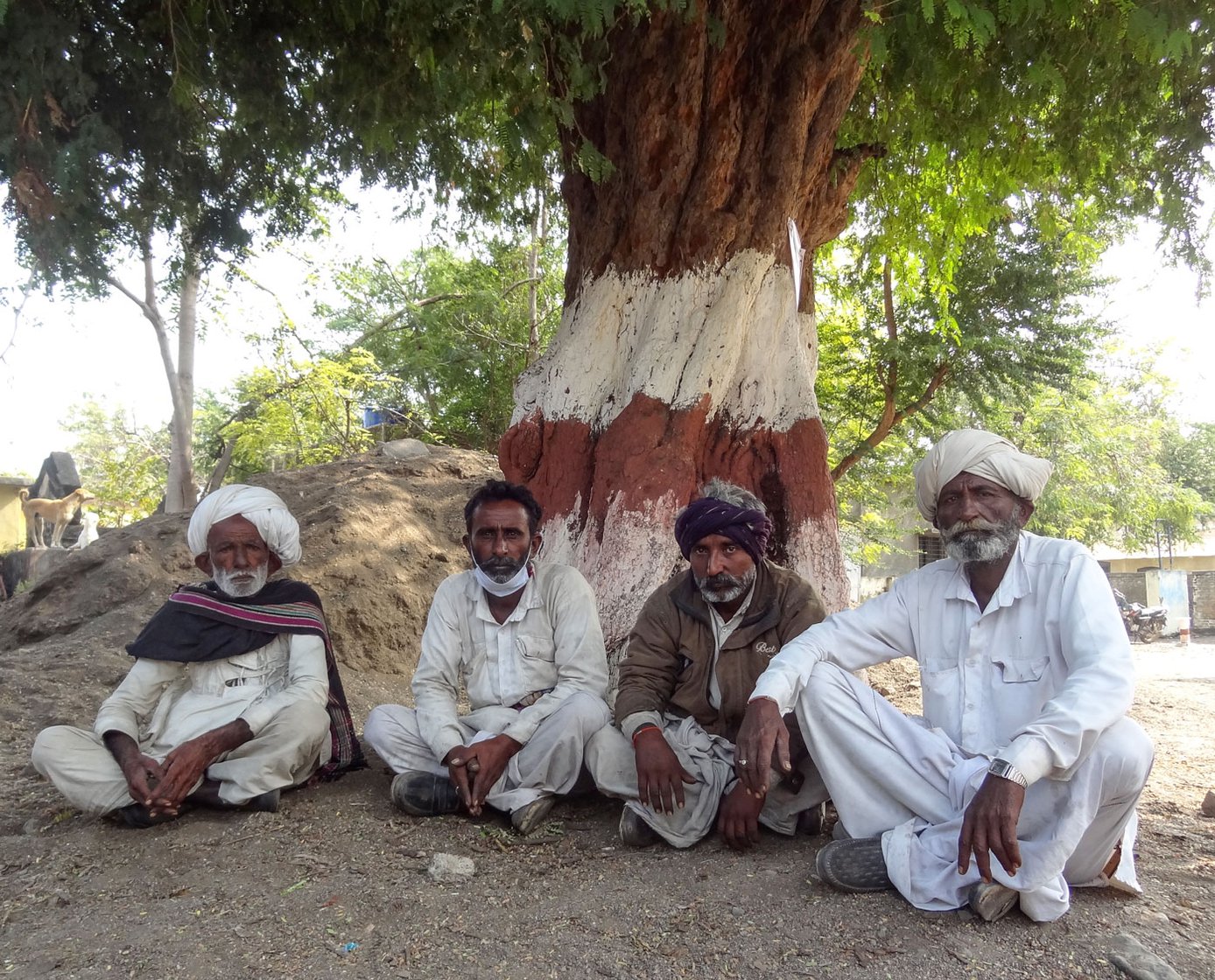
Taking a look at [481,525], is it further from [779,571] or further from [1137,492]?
[1137,492]

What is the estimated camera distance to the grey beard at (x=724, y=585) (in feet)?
11.0

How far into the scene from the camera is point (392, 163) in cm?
598

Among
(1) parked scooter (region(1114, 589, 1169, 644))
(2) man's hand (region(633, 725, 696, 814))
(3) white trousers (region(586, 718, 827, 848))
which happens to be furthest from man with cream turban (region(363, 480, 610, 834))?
(1) parked scooter (region(1114, 589, 1169, 644))

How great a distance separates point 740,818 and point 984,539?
119cm

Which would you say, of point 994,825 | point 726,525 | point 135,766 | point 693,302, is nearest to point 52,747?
point 135,766

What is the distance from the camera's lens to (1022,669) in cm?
276

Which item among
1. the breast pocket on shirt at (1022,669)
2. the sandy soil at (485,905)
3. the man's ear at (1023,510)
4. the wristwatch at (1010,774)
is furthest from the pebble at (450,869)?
the man's ear at (1023,510)

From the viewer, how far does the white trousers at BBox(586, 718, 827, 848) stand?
3172 mm

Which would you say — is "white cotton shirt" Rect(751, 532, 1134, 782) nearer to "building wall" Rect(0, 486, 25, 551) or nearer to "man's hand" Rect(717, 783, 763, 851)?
"man's hand" Rect(717, 783, 763, 851)

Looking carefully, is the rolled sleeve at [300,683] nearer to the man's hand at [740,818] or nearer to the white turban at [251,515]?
the white turban at [251,515]

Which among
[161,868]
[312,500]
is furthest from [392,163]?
[161,868]

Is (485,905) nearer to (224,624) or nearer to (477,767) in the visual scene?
(477,767)

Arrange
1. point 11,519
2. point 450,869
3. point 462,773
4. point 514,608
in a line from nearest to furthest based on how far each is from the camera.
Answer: point 450,869, point 462,773, point 514,608, point 11,519

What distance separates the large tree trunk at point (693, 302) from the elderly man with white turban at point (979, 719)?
6.19 feet
